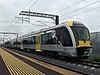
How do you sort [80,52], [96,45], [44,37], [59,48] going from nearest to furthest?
[80,52] → [59,48] → [96,45] → [44,37]

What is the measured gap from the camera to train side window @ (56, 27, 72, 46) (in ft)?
73.9

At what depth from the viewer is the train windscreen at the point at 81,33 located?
72.9 feet

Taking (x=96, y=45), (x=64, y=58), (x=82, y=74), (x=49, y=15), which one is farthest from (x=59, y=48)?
(x=49, y=15)

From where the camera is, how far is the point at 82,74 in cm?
1380

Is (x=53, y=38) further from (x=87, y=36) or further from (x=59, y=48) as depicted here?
(x=87, y=36)

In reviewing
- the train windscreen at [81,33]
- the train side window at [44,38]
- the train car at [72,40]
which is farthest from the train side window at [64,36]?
the train side window at [44,38]

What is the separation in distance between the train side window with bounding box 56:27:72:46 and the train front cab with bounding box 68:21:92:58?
70cm

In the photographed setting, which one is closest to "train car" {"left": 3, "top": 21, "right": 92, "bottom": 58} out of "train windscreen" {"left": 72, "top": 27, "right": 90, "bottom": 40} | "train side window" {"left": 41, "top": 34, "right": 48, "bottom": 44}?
"train windscreen" {"left": 72, "top": 27, "right": 90, "bottom": 40}

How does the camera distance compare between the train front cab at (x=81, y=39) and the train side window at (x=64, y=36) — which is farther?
the train side window at (x=64, y=36)

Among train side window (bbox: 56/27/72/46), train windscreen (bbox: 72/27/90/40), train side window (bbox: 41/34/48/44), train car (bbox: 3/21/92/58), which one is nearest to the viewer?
train car (bbox: 3/21/92/58)

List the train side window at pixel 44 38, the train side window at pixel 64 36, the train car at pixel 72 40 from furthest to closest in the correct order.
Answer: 1. the train side window at pixel 44 38
2. the train side window at pixel 64 36
3. the train car at pixel 72 40

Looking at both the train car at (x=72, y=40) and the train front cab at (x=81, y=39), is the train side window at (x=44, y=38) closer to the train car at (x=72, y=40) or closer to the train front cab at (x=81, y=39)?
the train car at (x=72, y=40)

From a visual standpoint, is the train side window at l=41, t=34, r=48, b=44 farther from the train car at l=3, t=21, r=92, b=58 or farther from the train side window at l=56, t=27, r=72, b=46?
the train side window at l=56, t=27, r=72, b=46

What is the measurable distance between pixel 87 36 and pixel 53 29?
502cm
